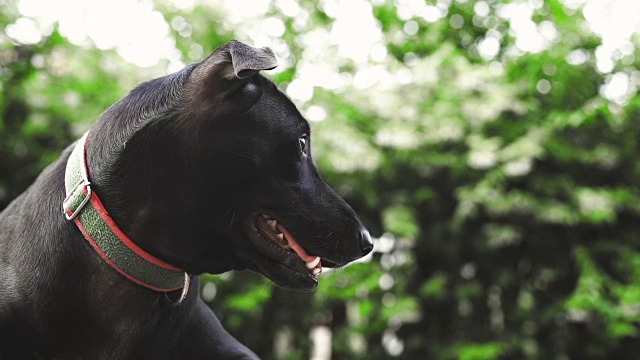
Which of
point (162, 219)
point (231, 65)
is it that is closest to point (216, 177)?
point (162, 219)

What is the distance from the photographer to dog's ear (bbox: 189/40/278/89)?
1631 mm

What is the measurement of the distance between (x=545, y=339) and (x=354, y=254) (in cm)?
494

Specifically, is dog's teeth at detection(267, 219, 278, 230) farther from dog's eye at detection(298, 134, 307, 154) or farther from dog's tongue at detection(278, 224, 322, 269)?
dog's eye at detection(298, 134, 307, 154)

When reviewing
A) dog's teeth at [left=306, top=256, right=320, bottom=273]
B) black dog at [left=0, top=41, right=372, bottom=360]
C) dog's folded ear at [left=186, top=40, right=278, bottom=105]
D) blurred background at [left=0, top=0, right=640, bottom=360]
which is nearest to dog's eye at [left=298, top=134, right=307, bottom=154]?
black dog at [left=0, top=41, right=372, bottom=360]

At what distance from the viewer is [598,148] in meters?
6.13

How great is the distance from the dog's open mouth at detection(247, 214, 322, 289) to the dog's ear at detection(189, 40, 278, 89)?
36cm

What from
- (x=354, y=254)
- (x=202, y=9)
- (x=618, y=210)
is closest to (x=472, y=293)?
(x=618, y=210)

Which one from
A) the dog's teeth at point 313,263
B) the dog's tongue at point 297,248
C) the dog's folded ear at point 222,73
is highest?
the dog's folded ear at point 222,73

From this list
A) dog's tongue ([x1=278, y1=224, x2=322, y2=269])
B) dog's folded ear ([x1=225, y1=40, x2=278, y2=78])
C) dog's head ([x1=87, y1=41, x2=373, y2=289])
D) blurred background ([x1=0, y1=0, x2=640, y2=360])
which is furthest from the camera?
blurred background ([x1=0, y1=0, x2=640, y2=360])

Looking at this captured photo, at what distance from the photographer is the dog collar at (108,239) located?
5.93ft

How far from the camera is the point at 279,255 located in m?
1.85

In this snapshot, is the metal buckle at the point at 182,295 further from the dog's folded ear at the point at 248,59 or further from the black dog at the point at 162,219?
the dog's folded ear at the point at 248,59

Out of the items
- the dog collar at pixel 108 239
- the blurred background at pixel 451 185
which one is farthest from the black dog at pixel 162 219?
the blurred background at pixel 451 185

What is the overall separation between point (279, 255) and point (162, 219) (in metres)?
0.31
